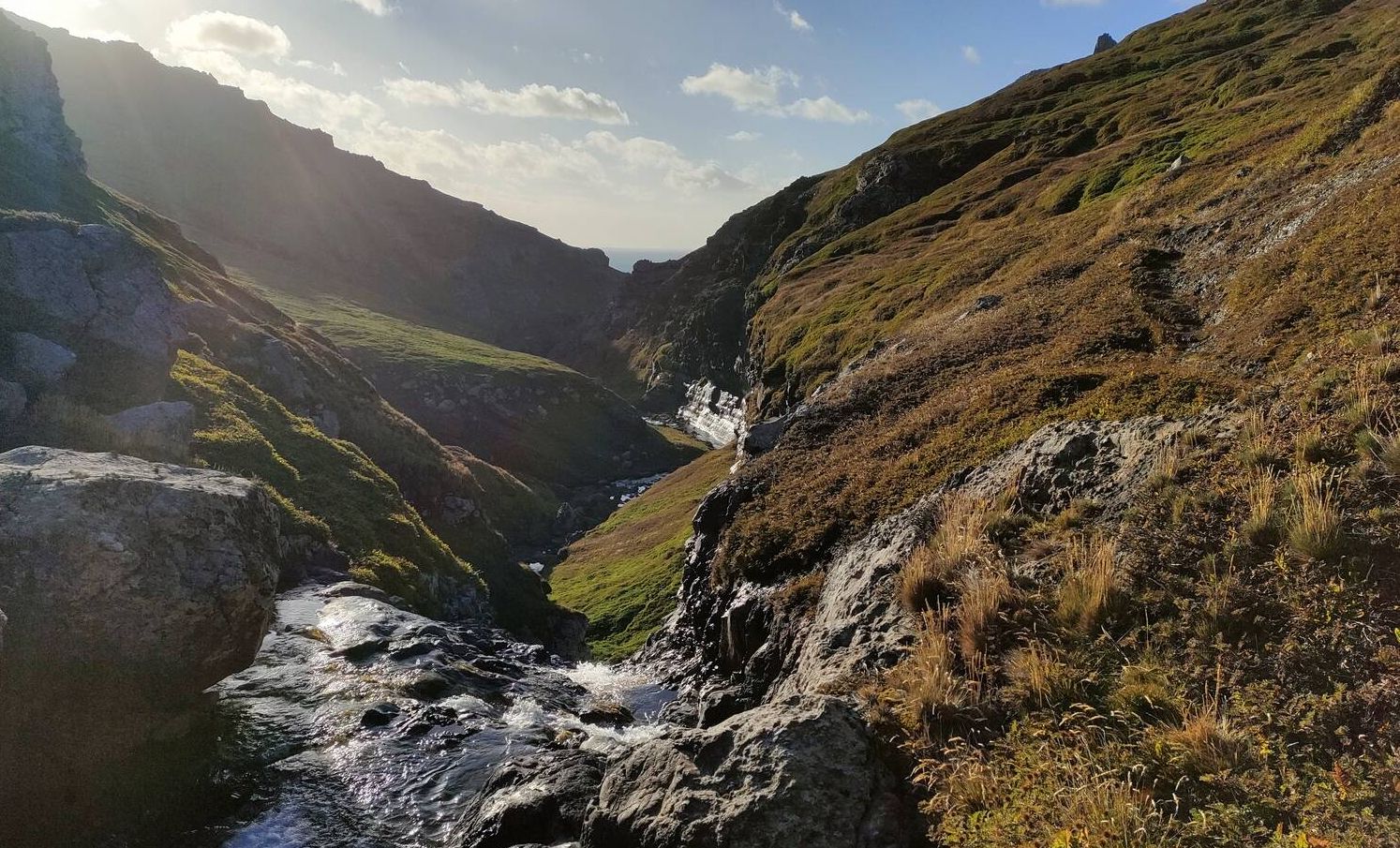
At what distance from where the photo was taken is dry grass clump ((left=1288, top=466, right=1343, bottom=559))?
770 centimetres

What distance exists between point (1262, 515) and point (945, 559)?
4.17m

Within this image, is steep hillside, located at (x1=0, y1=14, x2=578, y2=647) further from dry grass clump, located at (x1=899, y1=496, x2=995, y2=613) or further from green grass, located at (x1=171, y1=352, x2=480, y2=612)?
dry grass clump, located at (x1=899, y1=496, x2=995, y2=613)

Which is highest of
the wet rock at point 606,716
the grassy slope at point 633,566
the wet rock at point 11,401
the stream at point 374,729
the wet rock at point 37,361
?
the wet rock at point 37,361

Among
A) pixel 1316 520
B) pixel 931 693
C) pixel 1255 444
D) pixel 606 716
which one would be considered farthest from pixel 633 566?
pixel 1316 520

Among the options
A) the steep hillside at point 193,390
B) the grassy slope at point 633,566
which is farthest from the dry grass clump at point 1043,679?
the grassy slope at point 633,566

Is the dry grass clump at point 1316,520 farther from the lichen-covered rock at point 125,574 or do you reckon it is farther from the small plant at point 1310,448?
the lichen-covered rock at point 125,574

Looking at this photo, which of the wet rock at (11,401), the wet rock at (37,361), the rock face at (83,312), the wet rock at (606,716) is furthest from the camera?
the rock face at (83,312)

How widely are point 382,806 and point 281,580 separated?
49.7 feet

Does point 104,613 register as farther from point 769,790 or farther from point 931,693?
point 931,693

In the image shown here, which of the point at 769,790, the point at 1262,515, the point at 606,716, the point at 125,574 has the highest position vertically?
the point at 1262,515

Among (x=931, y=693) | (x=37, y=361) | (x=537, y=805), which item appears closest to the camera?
(x=931, y=693)

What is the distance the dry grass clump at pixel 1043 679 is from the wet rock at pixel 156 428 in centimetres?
3042

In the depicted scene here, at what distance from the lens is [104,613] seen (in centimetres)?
1338

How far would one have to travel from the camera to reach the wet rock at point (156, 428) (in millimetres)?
25609
